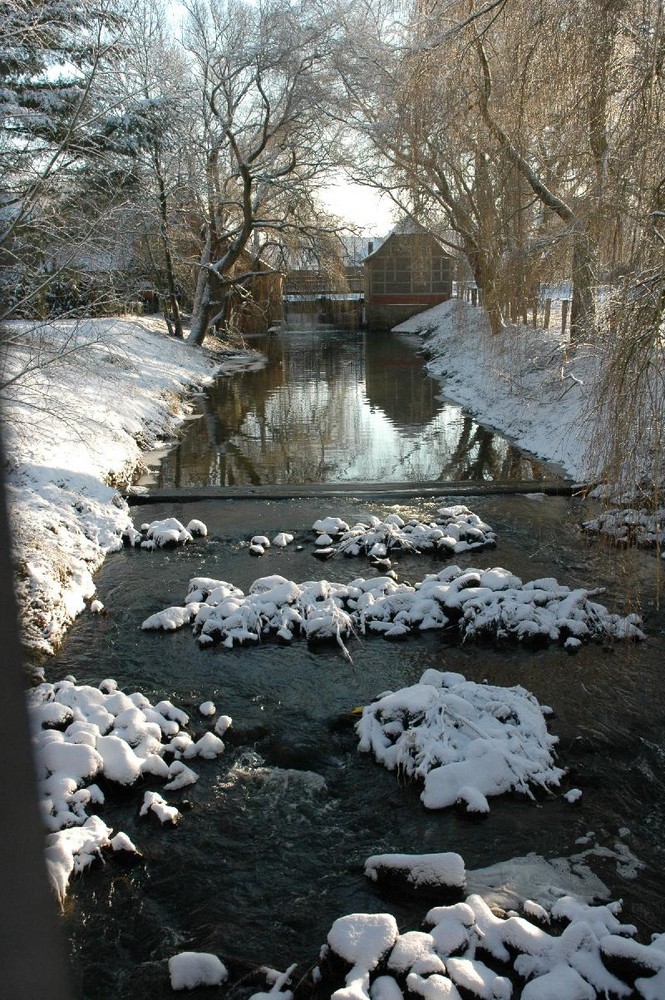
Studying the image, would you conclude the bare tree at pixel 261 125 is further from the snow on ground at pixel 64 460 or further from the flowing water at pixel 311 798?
the flowing water at pixel 311 798

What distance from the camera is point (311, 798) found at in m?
4.46

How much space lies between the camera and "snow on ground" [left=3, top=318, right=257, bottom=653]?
22.5ft

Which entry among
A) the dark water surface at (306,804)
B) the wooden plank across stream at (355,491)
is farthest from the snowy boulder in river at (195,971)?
the wooden plank across stream at (355,491)

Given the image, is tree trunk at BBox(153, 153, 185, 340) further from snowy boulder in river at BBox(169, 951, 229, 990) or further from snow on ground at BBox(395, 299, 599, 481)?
snowy boulder in river at BBox(169, 951, 229, 990)

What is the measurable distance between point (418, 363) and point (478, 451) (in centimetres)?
1317

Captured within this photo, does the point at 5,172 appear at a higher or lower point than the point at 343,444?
higher

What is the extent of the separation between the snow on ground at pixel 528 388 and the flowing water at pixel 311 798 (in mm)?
2935

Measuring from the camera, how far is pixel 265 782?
4.61 meters

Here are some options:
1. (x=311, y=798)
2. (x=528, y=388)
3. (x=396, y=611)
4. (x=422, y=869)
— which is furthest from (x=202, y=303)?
(x=422, y=869)

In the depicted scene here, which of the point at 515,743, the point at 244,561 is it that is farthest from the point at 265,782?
the point at 244,561

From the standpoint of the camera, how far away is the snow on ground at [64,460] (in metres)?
6.84

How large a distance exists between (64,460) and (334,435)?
19.5 feet

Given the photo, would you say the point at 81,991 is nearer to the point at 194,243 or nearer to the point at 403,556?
the point at 403,556

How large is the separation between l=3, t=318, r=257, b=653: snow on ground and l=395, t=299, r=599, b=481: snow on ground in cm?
497
